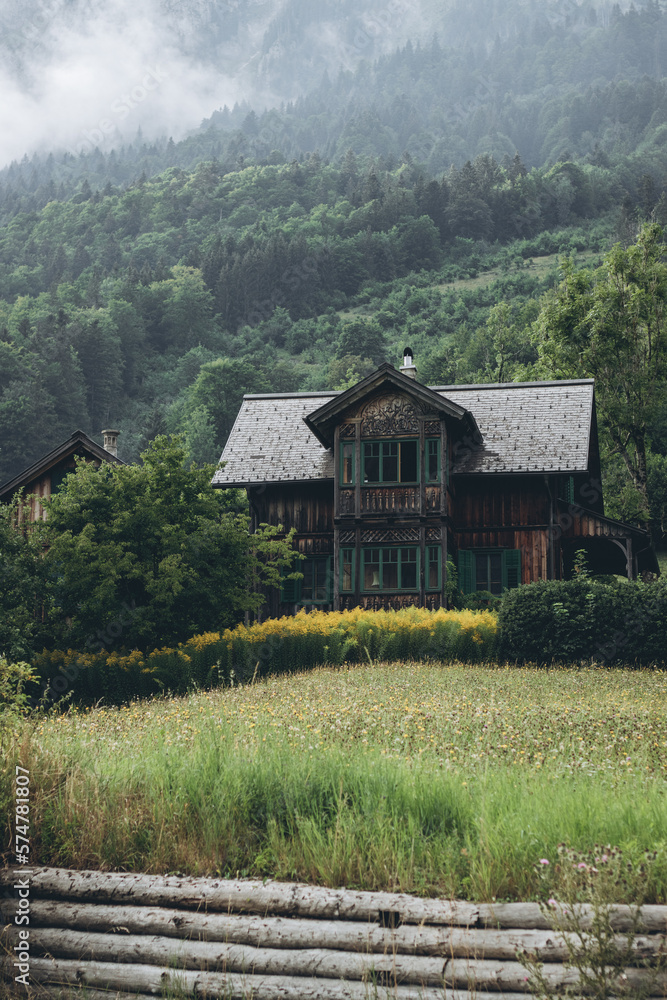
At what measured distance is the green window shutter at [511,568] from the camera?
31500 millimetres

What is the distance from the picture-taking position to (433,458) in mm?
31062

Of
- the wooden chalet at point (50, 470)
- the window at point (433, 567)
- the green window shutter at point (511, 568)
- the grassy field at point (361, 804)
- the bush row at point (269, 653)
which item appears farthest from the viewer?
the wooden chalet at point (50, 470)

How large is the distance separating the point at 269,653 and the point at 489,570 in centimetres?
1070

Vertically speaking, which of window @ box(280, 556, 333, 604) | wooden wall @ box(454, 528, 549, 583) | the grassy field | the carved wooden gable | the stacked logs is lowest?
the stacked logs

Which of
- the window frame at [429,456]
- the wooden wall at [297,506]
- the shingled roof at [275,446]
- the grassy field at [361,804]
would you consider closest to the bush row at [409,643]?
the window frame at [429,456]

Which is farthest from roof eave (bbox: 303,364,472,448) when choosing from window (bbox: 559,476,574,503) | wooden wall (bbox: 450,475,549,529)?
window (bbox: 559,476,574,503)

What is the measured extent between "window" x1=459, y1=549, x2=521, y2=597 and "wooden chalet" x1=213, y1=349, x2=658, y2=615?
33 millimetres

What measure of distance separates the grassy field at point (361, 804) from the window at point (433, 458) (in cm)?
1911

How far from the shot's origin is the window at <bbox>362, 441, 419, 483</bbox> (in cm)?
3127

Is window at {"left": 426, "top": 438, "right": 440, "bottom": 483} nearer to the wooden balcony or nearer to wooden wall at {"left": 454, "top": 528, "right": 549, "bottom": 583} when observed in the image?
the wooden balcony

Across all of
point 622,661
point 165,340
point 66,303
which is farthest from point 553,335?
point 66,303

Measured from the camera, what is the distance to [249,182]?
161 m

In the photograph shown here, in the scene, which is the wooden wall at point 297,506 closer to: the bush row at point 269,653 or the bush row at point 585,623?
the bush row at point 269,653

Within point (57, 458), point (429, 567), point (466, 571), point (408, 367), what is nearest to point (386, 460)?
point (429, 567)
